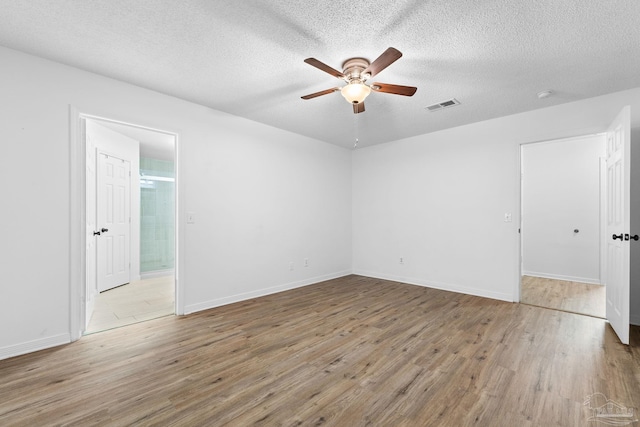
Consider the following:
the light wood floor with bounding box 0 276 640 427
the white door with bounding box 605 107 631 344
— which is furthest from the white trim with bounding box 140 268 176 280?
the white door with bounding box 605 107 631 344

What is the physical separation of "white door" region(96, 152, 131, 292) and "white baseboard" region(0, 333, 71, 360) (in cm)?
192

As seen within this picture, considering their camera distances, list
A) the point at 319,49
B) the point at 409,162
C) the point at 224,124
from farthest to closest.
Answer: the point at 409,162
the point at 224,124
the point at 319,49

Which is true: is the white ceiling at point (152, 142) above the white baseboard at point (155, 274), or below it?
above

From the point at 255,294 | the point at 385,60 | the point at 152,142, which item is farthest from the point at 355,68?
the point at 152,142

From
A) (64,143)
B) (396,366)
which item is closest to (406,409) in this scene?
(396,366)

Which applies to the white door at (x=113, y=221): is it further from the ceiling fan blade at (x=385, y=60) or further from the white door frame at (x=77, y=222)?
the ceiling fan blade at (x=385, y=60)

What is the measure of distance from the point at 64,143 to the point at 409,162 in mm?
4574

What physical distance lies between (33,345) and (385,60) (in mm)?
3706

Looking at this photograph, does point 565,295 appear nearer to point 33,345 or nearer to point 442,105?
point 442,105

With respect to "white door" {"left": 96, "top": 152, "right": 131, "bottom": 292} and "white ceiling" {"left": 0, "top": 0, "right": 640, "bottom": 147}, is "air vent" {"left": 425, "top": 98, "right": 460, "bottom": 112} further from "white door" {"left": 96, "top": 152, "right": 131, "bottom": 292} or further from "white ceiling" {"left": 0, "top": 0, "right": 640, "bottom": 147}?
"white door" {"left": 96, "top": 152, "right": 131, "bottom": 292}

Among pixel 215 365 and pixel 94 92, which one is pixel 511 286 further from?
pixel 94 92

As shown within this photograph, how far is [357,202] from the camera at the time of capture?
5.84 meters

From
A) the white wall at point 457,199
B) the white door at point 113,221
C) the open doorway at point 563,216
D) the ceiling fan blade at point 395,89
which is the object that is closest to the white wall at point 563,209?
the open doorway at point 563,216

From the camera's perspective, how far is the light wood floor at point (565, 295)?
368 cm
